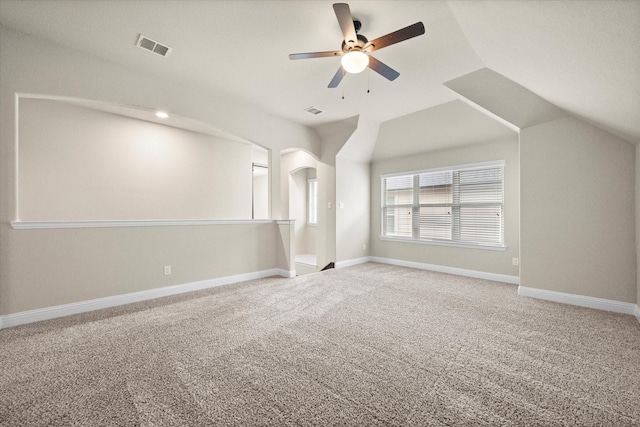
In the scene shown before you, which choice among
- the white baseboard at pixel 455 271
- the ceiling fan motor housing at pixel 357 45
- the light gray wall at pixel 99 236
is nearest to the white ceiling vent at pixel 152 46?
the light gray wall at pixel 99 236

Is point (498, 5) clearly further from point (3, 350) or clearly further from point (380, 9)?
Answer: point (3, 350)

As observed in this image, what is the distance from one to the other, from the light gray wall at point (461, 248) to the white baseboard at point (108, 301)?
3.15 meters

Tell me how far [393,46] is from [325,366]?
3189 millimetres

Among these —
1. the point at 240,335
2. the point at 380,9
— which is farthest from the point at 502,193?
the point at 240,335

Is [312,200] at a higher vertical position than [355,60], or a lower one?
lower

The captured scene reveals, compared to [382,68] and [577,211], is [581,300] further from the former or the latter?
[382,68]

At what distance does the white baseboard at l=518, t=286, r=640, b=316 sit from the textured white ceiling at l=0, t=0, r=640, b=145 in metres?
1.93

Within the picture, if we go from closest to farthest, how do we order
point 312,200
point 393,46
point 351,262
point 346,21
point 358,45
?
1. point 346,21
2. point 358,45
3. point 393,46
4. point 351,262
5. point 312,200

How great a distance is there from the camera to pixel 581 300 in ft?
11.0

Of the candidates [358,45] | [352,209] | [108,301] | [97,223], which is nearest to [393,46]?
[358,45]

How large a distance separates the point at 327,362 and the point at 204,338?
120cm

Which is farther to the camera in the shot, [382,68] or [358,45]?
[382,68]

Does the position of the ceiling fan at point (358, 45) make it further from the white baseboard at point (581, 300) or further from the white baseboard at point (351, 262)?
the white baseboard at point (351, 262)

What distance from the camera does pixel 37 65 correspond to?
9.21ft
